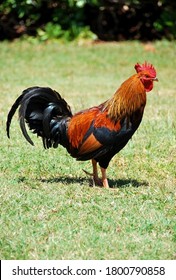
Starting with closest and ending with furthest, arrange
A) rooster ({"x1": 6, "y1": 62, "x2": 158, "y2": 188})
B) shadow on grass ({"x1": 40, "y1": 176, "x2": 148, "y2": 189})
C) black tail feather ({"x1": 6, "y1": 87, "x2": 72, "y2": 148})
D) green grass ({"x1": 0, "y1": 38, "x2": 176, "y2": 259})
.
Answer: green grass ({"x1": 0, "y1": 38, "x2": 176, "y2": 259}) < rooster ({"x1": 6, "y1": 62, "x2": 158, "y2": 188}) < black tail feather ({"x1": 6, "y1": 87, "x2": 72, "y2": 148}) < shadow on grass ({"x1": 40, "y1": 176, "x2": 148, "y2": 189})

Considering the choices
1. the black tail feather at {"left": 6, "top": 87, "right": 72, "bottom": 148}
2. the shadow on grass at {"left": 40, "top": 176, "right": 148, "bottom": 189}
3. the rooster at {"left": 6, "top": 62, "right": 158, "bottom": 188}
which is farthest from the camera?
the shadow on grass at {"left": 40, "top": 176, "right": 148, "bottom": 189}

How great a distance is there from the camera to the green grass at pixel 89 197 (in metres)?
4.92

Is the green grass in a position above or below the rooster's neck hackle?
below

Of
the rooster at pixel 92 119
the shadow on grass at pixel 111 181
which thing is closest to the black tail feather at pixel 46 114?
the rooster at pixel 92 119

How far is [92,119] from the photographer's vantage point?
623cm

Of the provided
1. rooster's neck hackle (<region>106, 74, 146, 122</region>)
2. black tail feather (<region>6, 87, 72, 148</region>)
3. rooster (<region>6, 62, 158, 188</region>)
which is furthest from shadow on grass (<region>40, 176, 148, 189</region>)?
A: rooster's neck hackle (<region>106, 74, 146, 122</region>)

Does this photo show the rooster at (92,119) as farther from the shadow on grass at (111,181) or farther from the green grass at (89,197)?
the green grass at (89,197)

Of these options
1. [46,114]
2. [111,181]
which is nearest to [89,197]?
[111,181]

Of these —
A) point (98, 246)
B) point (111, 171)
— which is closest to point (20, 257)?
point (98, 246)

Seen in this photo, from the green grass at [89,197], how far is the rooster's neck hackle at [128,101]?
29.4 inches

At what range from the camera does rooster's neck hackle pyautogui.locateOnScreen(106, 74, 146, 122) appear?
6.08m

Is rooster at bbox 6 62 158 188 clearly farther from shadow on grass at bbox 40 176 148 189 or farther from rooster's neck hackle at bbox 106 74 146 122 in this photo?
shadow on grass at bbox 40 176 148 189

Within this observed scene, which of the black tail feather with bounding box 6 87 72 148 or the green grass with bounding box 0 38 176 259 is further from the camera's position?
the black tail feather with bounding box 6 87 72 148

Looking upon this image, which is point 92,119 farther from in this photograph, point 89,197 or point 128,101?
point 89,197
